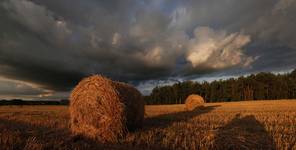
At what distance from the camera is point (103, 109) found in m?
7.24

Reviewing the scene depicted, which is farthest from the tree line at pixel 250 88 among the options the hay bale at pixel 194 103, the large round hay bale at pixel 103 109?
the large round hay bale at pixel 103 109

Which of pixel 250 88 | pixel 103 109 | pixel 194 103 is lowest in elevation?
pixel 194 103

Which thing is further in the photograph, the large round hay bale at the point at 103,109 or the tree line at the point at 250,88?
the tree line at the point at 250,88

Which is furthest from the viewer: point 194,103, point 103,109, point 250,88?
point 250,88

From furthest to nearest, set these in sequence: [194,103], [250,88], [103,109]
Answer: [250,88] → [194,103] → [103,109]

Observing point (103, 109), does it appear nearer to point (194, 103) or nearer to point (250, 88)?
point (194, 103)

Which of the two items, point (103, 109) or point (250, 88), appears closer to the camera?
point (103, 109)

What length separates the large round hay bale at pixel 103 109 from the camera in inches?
275

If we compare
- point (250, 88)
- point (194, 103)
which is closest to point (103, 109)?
point (194, 103)

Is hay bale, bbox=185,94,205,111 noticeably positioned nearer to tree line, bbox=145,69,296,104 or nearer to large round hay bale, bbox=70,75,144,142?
large round hay bale, bbox=70,75,144,142

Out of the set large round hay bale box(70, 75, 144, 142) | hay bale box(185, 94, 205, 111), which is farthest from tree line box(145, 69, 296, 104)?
large round hay bale box(70, 75, 144, 142)

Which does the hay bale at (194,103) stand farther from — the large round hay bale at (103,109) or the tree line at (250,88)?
the tree line at (250,88)

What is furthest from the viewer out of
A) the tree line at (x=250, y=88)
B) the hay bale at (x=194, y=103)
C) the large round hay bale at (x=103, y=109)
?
the tree line at (x=250, y=88)

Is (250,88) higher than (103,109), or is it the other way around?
(250,88)
